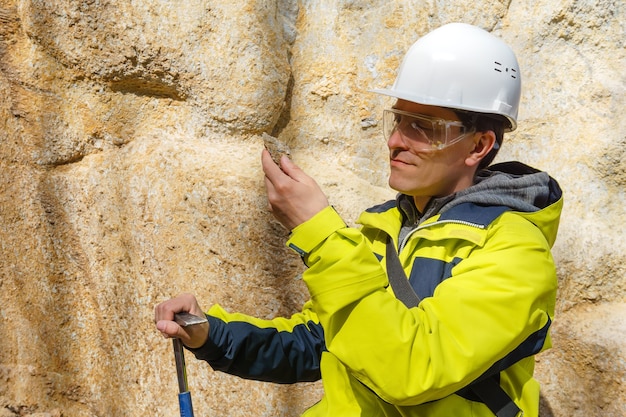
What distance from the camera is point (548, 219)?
1.35m

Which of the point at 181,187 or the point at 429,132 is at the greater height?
the point at 429,132

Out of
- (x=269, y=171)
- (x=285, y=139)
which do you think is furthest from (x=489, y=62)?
(x=285, y=139)

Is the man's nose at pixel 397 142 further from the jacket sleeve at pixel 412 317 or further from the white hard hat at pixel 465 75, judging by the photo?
the jacket sleeve at pixel 412 317

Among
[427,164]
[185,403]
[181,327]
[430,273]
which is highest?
[427,164]

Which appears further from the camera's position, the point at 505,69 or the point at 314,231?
the point at 505,69

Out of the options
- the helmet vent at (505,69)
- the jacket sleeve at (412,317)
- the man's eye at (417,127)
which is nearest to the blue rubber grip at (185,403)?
the jacket sleeve at (412,317)

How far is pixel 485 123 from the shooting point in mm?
1454

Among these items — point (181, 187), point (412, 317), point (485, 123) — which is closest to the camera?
point (412, 317)

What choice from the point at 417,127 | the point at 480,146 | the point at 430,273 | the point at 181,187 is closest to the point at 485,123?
the point at 480,146

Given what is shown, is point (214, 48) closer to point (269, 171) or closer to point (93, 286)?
point (93, 286)

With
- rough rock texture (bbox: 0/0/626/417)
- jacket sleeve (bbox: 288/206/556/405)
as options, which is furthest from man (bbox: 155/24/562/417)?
rough rock texture (bbox: 0/0/626/417)

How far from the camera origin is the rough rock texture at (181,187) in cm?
201

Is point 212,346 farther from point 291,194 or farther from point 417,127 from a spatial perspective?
point 417,127

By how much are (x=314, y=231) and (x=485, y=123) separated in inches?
21.4
